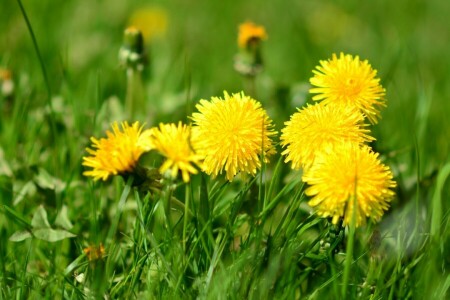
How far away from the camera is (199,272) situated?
1756 mm

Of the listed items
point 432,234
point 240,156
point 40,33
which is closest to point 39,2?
point 40,33

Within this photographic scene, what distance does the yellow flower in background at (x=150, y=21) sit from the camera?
4.28m

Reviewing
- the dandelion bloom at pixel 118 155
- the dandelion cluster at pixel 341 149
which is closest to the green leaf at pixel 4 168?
the dandelion bloom at pixel 118 155

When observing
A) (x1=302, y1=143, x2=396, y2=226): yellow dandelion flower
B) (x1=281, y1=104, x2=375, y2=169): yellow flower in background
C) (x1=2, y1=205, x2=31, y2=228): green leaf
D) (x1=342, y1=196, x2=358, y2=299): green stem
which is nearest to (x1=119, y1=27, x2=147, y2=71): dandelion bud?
(x1=2, y1=205, x2=31, y2=228): green leaf

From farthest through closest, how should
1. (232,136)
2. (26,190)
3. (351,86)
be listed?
1. (26,190)
2. (351,86)
3. (232,136)

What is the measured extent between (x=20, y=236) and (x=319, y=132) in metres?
0.86

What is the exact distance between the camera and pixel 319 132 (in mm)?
1747

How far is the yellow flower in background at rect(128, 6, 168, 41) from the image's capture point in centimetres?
428

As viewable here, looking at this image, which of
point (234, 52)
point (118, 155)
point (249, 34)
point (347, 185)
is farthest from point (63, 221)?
point (234, 52)

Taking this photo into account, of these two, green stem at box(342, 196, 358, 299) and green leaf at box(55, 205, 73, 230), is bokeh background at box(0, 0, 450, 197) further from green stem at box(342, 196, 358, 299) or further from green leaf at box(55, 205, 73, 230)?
green stem at box(342, 196, 358, 299)

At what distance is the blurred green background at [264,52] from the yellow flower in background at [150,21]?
0.06 m

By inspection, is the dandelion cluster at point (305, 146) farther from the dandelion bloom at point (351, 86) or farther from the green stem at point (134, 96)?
the green stem at point (134, 96)

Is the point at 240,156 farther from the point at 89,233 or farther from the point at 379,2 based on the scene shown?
the point at 379,2

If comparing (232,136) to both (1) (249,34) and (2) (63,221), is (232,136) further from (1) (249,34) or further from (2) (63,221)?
(1) (249,34)
